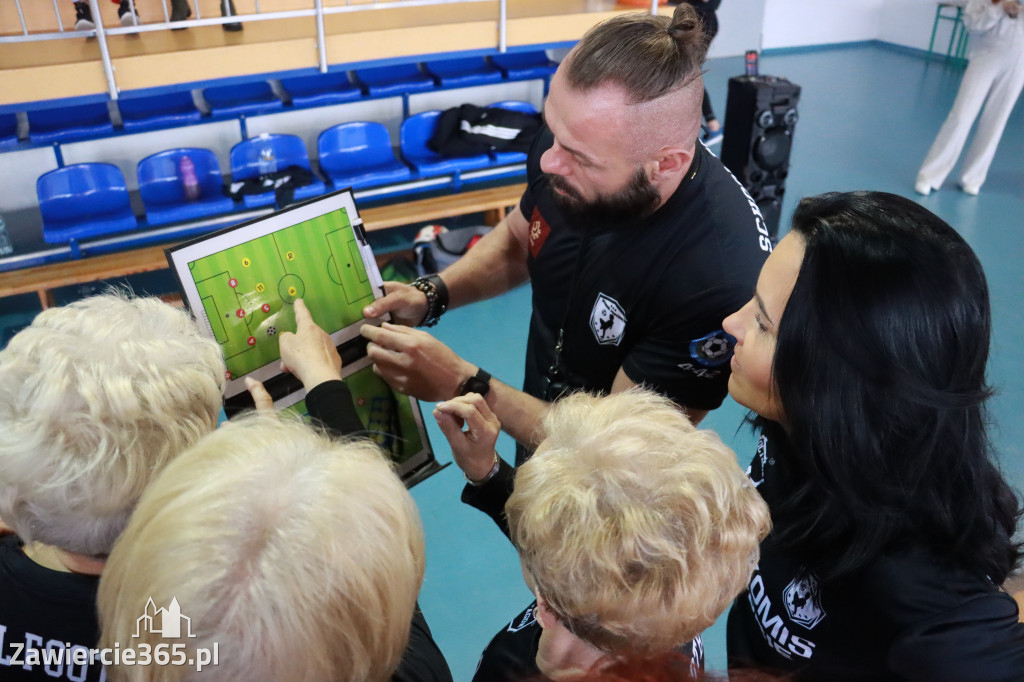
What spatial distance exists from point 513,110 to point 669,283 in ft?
13.3

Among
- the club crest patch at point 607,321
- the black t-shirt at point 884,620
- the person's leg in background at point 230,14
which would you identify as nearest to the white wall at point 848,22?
the person's leg in background at point 230,14

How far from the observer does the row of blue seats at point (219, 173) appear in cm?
428

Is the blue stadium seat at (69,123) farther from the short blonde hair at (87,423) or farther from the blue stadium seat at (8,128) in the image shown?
the short blonde hair at (87,423)

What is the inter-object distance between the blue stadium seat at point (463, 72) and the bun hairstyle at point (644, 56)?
3767 mm

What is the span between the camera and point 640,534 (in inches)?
35.1

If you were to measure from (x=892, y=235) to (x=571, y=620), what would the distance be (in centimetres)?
73

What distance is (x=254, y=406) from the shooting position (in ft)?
5.33

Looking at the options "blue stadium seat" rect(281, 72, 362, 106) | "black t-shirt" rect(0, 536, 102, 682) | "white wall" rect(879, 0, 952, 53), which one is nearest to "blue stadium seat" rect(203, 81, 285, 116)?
"blue stadium seat" rect(281, 72, 362, 106)

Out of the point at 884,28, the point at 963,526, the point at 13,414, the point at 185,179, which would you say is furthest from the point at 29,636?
the point at 884,28

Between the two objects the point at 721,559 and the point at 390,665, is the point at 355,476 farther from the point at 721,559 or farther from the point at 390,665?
the point at 721,559

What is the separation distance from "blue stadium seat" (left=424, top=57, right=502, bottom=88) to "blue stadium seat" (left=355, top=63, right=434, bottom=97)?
10 cm

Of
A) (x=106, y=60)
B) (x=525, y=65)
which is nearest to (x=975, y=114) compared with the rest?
(x=525, y=65)

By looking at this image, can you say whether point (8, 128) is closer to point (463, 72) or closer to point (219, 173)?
point (219, 173)

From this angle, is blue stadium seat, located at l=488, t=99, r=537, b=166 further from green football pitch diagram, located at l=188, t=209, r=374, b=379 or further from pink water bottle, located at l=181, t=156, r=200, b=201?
green football pitch diagram, located at l=188, t=209, r=374, b=379
